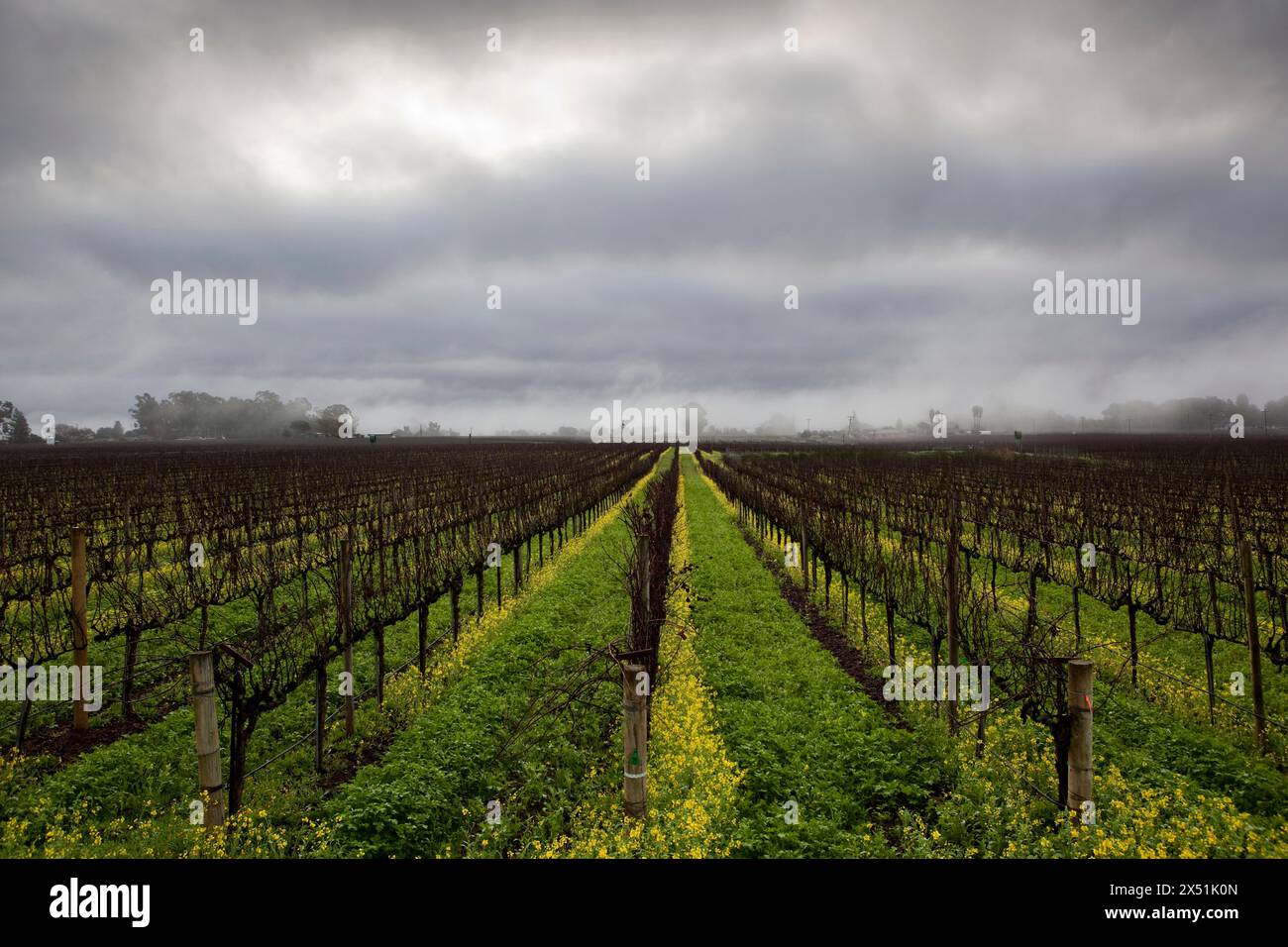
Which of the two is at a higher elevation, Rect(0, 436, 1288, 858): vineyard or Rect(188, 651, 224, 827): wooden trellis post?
Rect(188, 651, 224, 827): wooden trellis post

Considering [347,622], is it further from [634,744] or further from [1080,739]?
[1080,739]

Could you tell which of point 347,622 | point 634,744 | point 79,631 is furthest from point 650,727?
point 79,631

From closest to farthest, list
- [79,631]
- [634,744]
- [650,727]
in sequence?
[634,744], [79,631], [650,727]

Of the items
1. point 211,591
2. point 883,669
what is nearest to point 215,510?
point 211,591

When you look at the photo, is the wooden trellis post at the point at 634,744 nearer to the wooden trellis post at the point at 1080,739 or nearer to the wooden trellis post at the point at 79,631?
the wooden trellis post at the point at 1080,739

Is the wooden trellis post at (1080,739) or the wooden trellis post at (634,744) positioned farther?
the wooden trellis post at (634,744)

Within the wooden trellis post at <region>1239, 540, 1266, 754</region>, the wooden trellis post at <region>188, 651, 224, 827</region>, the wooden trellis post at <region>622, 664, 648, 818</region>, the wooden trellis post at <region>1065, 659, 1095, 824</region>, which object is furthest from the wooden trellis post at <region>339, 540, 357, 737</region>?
the wooden trellis post at <region>1239, 540, 1266, 754</region>

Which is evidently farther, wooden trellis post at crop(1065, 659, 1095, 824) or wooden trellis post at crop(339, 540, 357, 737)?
wooden trellis post at crop(339, 540, 357, 737)

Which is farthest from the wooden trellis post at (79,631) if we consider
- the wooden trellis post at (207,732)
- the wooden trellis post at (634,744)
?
the wooden trellis post at (634,744)

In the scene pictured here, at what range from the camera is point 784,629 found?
45.4 ft

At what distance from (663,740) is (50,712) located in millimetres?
9441

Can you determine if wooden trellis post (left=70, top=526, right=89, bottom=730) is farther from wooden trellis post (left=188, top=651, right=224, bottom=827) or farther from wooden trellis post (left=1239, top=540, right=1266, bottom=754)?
wooden trellis post (left=1239, top=540, right=1266, bottom=754)

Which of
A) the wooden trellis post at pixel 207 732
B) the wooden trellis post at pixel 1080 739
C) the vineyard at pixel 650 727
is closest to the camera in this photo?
the wooden trellis post at pixel 1080 739

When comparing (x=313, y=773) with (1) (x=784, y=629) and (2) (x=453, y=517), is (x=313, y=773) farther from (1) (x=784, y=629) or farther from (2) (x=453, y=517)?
(2) (x=453, y=517)
